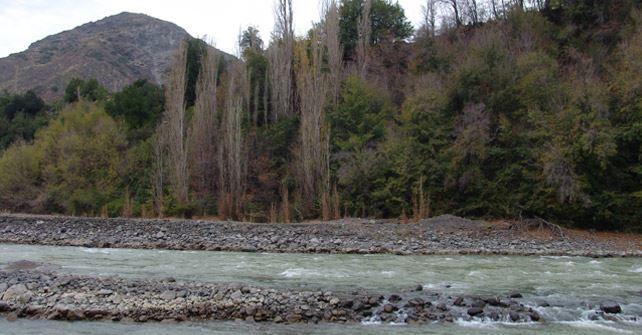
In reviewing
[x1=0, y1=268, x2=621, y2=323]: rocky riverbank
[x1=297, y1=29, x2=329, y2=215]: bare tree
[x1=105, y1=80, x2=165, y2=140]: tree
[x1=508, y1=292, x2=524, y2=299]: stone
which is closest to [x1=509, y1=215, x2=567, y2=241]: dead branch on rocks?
[x1=297, y1=29, x2=329, y2=215]: bare tree

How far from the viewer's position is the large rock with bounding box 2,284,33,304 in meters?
10.8

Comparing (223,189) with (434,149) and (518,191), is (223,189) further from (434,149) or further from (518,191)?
(518,191)

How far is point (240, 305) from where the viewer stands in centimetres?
1052

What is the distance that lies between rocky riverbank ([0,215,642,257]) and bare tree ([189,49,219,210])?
7.55 metres

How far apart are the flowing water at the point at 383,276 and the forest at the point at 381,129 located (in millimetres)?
6945

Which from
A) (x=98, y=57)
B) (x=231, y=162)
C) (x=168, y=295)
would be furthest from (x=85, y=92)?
(x=168, y=295)

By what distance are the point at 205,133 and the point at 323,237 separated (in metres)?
16.1

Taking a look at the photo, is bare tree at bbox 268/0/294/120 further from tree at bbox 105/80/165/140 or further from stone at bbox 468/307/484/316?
stone at bbox 468/307/484/316

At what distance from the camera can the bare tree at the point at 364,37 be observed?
128ft

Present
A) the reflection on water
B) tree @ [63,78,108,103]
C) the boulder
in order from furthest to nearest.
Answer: tree @ [63,78,108,103] < the boulder < the reflection on water

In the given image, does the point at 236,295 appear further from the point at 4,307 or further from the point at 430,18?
the point at 430,18

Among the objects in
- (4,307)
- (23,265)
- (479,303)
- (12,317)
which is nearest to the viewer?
(12,317)

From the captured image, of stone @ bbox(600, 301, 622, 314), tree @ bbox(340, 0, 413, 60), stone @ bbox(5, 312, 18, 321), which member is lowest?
stone @ bbox(600, 301, 622, 314)

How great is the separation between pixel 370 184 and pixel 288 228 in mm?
6410
